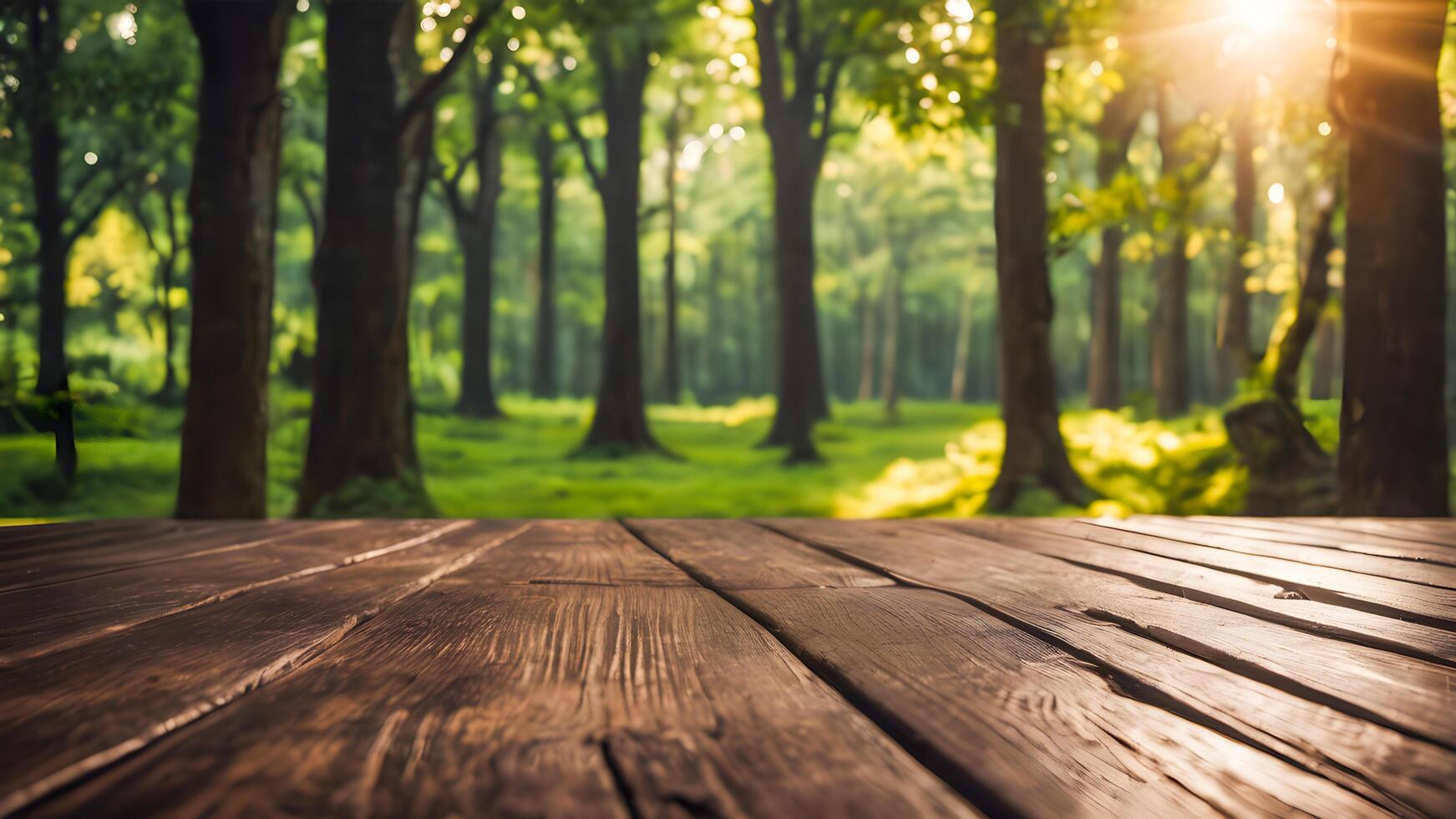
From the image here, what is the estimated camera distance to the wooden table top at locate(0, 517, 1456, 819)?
0.91 m

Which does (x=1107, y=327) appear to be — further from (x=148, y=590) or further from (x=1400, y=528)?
(x=148, y=590)

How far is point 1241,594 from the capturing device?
192 cm

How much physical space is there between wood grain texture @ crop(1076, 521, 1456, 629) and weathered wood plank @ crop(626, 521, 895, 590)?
2.67 ft

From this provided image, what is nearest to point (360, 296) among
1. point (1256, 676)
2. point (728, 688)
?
point (728, 688)

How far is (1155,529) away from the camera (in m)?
3.12

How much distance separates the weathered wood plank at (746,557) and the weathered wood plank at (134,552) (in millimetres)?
1096

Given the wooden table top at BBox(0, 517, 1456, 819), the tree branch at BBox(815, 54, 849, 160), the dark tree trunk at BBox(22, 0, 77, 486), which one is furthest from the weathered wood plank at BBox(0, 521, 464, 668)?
the tree branch at BBox(815, 54, 849, 160)

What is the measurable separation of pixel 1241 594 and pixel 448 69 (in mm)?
7012

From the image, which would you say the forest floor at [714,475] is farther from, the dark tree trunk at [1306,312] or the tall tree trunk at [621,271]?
the tall tree trunk at [621,271]

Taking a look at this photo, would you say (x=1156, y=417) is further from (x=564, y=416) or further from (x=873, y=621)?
(x=873, y=621)

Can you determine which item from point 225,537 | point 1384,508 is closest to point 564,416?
point 1384,508

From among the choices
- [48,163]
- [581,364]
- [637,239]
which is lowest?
[581,364]

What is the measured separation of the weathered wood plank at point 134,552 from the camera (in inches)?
85.3

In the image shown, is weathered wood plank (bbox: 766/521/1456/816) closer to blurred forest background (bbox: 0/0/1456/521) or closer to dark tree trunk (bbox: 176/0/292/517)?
blurred forest background (bbox: 0/0/1456/521)
